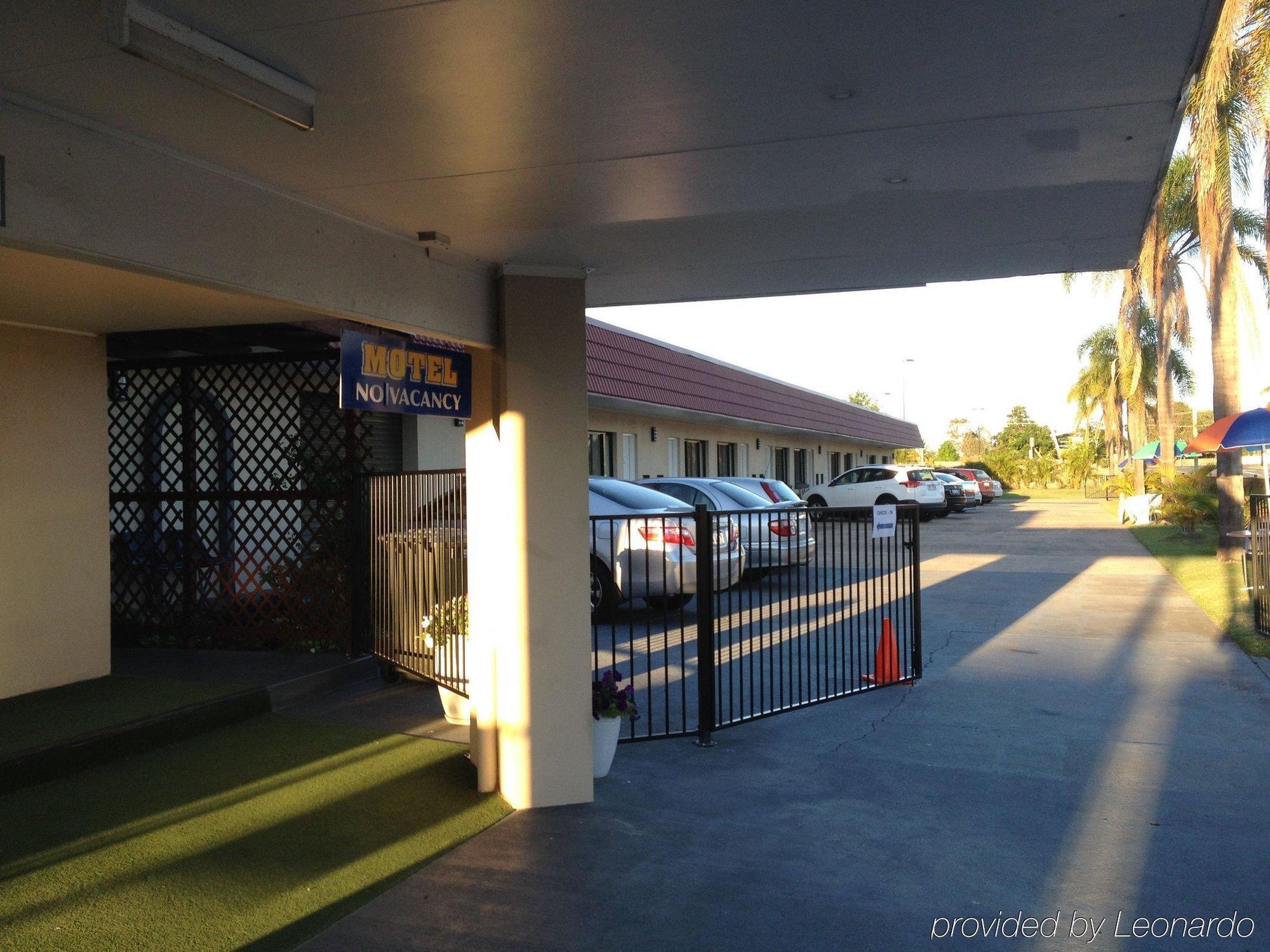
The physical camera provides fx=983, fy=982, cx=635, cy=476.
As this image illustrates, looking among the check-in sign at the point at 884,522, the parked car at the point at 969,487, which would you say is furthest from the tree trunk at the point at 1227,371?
the parked car at the point at 969,487

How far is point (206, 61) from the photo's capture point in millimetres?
2932

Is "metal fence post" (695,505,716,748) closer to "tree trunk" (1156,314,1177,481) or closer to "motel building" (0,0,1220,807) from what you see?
"motel building" (0,0,1220,807)

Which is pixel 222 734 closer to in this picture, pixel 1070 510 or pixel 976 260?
pixel 976 260

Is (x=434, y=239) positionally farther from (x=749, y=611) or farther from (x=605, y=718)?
(x=749, y=611)

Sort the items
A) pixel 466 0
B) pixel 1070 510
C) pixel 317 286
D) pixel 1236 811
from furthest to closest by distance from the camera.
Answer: pixel 1070 510
pixel 1236 811
pixel 317 286
pixel 466 0

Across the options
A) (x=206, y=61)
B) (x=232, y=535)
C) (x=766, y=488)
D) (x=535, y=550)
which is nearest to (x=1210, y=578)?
(x=766, y=488)

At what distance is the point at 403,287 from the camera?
4926 mm

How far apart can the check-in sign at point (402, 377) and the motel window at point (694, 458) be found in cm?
1919

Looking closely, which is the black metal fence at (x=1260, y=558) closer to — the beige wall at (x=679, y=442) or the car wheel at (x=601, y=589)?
the car wheel at (x=601, y=589)

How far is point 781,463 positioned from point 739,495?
61.8ft

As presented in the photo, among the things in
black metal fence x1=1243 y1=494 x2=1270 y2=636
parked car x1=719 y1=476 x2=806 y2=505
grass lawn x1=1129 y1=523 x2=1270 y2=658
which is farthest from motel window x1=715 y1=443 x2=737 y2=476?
black metal fence x1=1243 y1=494 x2=1270 y2=636

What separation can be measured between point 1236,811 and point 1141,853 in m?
0.96

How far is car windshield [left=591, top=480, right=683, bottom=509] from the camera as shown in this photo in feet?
40.5

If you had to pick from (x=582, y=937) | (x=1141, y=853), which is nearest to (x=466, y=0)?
(x=582, y=937)
